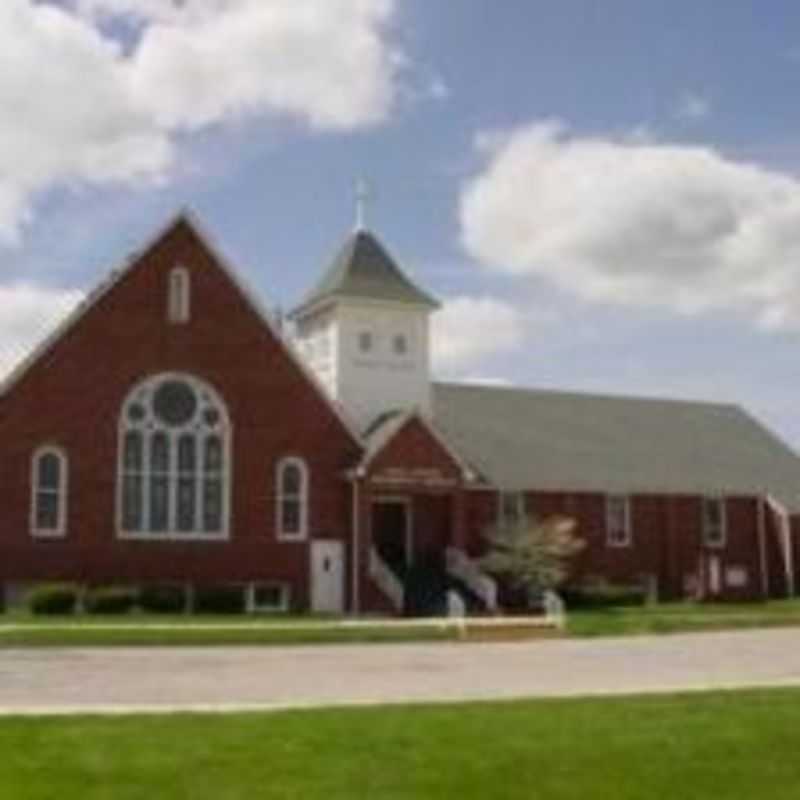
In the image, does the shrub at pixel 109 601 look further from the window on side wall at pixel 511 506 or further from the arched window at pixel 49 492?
the window on side wall at pixel 511 506

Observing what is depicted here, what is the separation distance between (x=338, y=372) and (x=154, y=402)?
8.64 meters

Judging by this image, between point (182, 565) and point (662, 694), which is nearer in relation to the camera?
point (662, 694)

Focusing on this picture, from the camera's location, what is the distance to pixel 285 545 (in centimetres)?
5300

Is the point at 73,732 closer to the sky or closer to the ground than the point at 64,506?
closer to the ground

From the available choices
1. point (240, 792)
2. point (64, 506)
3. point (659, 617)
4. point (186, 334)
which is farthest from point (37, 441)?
point (240, 792)

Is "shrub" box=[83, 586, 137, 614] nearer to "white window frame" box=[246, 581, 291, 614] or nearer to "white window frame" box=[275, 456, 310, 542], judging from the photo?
"white window frame" box=[246, 581, 291, 614]

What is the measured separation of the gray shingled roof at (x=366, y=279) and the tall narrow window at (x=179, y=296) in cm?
785

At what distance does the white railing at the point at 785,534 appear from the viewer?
65562mm

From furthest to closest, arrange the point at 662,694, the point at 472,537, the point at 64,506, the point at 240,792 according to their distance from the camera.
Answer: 1. the point at 472,537
2. the point at 64,506
3. the point at 662,694
4. the point at 240,792

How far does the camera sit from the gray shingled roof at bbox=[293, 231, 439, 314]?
59344mm

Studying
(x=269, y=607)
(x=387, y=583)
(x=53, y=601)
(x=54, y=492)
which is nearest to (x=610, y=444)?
(x=387, y=583)

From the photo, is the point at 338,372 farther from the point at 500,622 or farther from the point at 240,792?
the point at 240,792

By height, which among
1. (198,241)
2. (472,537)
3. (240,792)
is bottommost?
(240,792)

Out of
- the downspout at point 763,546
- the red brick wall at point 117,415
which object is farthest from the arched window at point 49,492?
the downspout at point 763,546
